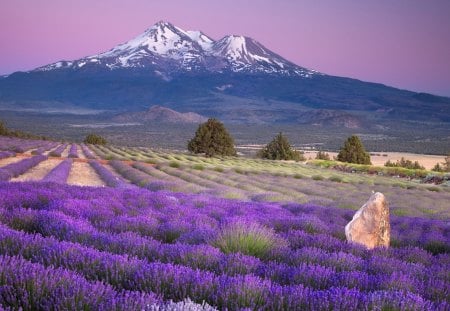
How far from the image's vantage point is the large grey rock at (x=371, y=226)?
761 centimetres

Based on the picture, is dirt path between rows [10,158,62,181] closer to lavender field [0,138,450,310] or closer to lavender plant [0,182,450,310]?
lavender field [0,138,450,310]

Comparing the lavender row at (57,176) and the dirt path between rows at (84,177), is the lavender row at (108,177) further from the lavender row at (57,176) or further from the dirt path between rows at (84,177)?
the lavender row at (57,176)

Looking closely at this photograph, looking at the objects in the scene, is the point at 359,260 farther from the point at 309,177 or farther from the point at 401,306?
the point at 309,177

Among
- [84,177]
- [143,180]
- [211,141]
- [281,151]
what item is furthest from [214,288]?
[281,151]

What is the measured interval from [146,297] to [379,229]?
577cm

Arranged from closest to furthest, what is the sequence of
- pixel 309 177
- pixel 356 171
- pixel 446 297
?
pixel 446 297, pixel 309 177, pixel 356 171

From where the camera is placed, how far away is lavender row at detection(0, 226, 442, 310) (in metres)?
3.06

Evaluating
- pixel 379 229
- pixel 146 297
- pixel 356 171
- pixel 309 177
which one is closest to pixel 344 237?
pixel 379 229

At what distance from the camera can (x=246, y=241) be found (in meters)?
5.29

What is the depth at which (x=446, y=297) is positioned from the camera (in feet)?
A: 12.6

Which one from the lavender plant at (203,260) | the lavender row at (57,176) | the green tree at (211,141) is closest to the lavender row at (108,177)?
the lavender row at (57,176)

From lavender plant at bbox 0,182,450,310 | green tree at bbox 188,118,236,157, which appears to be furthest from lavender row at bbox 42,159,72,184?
green tree at bbox 188,118,236,157

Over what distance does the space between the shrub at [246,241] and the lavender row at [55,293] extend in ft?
7.59

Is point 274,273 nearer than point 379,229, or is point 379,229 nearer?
point 274,273
